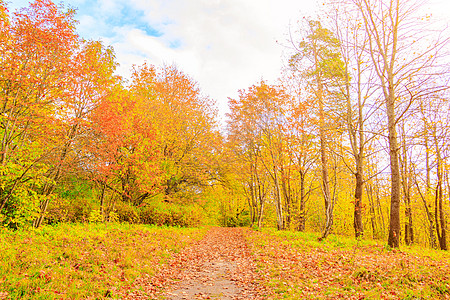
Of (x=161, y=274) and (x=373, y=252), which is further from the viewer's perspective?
(x=373, y=252)

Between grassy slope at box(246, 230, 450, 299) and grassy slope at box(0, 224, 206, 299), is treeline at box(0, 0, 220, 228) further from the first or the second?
grassy slope at box(246, 230, 450, 299)

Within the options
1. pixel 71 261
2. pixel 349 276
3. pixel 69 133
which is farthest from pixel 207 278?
pixel 69 133

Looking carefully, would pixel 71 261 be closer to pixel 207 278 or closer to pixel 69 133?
pixel 207 278

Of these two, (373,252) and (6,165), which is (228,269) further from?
(6,165)

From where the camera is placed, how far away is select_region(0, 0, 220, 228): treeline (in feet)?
27.1

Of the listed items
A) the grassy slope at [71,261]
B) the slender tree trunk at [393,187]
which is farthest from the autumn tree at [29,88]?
the slender tree trunk at [393,187]

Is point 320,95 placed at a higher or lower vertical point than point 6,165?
higher

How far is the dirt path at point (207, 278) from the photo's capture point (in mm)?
6324

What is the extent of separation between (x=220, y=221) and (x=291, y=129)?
27.0m

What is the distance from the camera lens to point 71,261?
713cm

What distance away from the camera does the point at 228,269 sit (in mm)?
8859

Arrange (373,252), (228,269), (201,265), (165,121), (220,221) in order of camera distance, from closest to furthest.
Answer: (228,269) → (201,265) → (373,252) → (165,121) → (220,221)

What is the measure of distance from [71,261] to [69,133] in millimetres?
5481

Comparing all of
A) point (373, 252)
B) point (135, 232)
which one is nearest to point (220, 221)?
point (135, 232)
